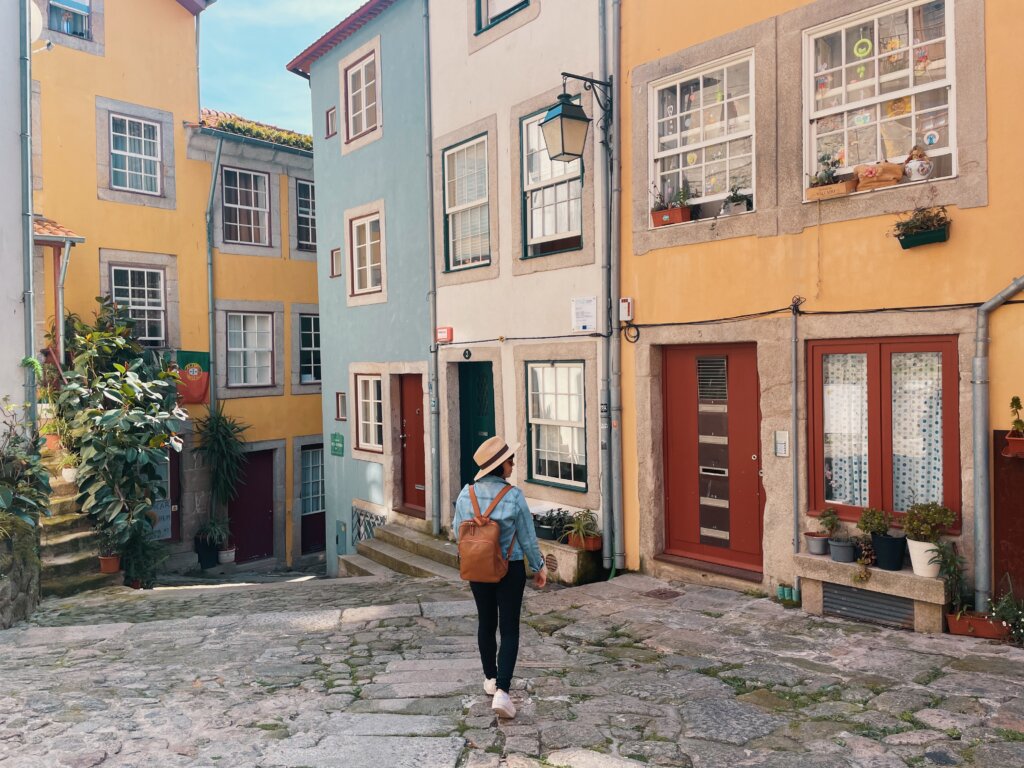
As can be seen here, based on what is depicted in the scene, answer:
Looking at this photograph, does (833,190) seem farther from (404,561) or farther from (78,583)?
(78,583)

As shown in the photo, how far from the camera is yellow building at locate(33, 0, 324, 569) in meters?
14.6

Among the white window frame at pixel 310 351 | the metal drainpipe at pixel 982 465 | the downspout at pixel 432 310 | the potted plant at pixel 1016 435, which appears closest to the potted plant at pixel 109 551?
the downspout at pixel 432 310

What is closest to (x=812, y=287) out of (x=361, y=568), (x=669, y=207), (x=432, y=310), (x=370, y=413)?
(x=669, y=207)

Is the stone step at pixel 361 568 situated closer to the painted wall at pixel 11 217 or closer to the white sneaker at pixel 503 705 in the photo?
the painted wall at pixel 11 217

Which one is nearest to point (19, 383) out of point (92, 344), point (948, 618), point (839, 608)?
point (92, 344)

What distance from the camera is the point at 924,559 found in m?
5.99

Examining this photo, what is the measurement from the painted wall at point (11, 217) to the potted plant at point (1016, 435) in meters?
8.68

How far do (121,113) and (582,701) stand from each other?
47.2 ft

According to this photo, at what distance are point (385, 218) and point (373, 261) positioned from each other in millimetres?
796

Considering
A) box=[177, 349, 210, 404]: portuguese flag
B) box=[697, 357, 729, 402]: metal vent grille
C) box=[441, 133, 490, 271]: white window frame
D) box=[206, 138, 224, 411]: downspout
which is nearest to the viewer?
box=[697, 357, 729, 402]: metal vent grille

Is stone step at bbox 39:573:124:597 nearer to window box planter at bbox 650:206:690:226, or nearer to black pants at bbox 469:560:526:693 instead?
black pants at bbox 469:560:526:693

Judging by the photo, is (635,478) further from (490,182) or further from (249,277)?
(249,277)

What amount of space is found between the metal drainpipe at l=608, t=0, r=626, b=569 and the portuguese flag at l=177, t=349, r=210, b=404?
10.1 metres

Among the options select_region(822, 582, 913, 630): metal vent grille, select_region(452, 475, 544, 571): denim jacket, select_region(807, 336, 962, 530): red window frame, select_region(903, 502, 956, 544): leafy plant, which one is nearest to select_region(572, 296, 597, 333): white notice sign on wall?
select_region(807, 336, 962, 530): red window frame
